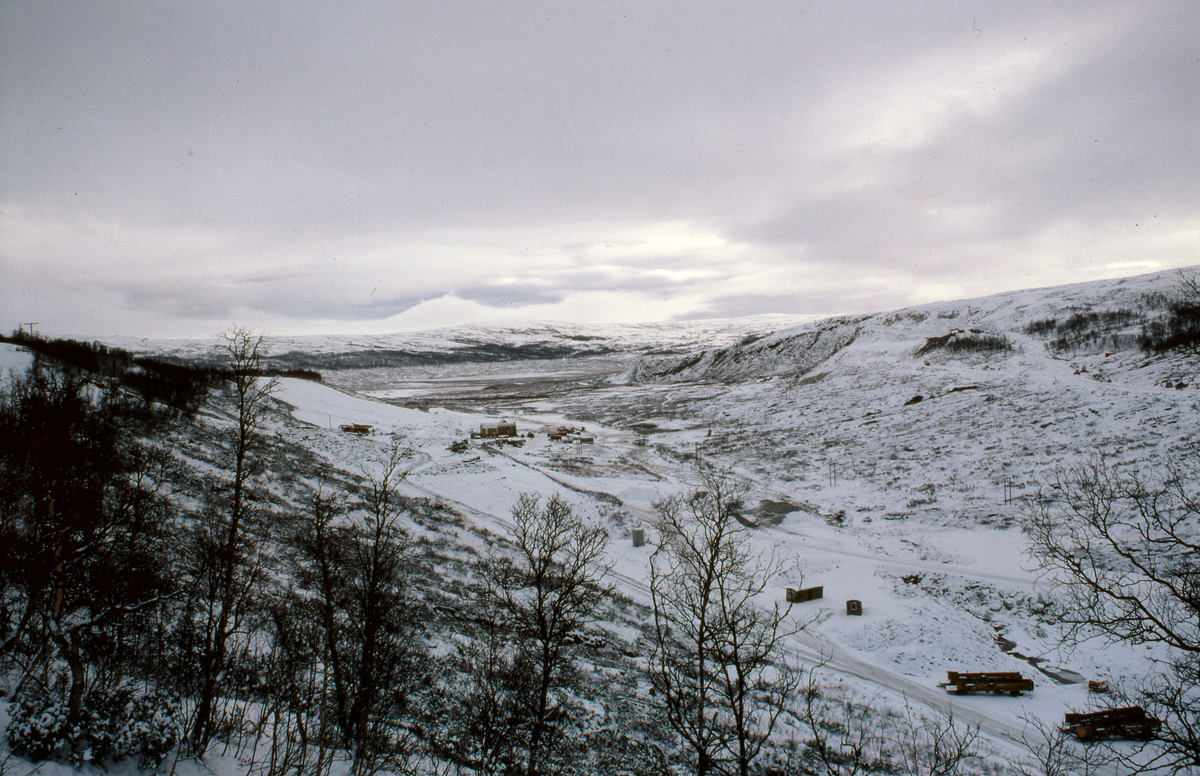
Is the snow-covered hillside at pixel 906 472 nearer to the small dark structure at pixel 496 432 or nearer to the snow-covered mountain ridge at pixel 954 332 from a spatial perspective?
the snow-covered mountain ridge at pixel 954 332

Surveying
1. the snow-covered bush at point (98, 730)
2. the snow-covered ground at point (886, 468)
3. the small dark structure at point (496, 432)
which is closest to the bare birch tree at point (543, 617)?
the snow-covered ground at point (886, 468)

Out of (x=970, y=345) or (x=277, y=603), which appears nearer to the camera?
(x=277, y=603)

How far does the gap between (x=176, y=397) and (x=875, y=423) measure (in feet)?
152

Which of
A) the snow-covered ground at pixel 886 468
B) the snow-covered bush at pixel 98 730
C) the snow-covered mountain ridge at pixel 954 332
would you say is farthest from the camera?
the snow-covered mountain ridge at pixel 954 332

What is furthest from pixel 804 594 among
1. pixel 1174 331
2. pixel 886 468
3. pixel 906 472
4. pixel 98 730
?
pixel 1174 331

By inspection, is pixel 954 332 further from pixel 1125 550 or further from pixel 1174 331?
pixel 1125 550

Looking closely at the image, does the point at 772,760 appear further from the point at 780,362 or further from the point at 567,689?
the point at 780,362

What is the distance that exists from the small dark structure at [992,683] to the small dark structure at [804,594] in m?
5.24

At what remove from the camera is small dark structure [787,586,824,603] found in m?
18.7

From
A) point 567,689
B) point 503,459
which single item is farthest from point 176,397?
point 567,689

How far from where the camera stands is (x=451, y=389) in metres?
100

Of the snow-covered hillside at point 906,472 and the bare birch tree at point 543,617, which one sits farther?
the snow-covered hillside at point 906,472

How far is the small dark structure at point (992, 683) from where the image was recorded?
44.8ft

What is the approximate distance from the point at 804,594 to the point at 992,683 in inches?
231
